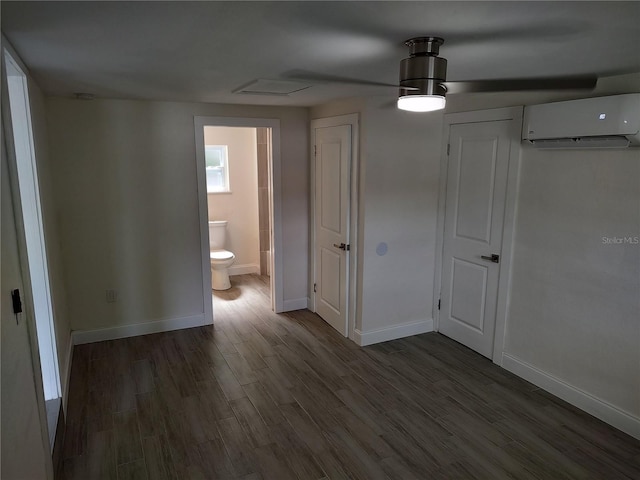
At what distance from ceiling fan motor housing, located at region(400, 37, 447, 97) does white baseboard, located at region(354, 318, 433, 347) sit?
8.25 feet

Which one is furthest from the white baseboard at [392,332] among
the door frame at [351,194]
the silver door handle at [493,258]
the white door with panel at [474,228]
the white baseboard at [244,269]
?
the white baseboard at [244,269]

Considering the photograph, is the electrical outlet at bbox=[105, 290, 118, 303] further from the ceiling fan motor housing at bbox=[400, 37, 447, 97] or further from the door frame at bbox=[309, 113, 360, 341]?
the ceiling fan motor housing at bbox=[400, 37, 447, 97]

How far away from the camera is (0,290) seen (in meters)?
1.47

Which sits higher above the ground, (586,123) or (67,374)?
(586,123)

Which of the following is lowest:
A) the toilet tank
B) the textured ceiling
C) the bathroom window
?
the toilet tank

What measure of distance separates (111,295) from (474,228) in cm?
329

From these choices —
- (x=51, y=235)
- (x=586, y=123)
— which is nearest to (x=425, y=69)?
(x=586, y=123)

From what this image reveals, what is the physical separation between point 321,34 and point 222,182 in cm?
450

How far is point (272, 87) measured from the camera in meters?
2.98

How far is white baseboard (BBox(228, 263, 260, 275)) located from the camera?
6.23 metres

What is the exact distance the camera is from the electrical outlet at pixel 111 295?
13.0ft

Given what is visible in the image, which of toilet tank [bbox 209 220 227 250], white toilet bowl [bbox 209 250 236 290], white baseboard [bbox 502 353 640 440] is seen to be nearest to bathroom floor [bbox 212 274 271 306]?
white toilet bowl [bbox 209 250 236 290]

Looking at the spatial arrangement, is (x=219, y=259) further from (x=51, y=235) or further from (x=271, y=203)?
(x=51, y=235)

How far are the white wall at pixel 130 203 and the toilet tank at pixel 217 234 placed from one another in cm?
167
